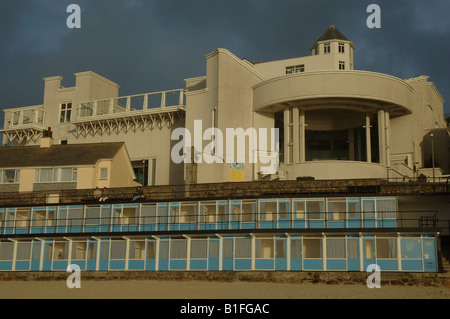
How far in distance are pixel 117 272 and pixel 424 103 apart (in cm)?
3298

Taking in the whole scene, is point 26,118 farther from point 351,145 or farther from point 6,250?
point 351,145

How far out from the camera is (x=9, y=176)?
48.5 meters

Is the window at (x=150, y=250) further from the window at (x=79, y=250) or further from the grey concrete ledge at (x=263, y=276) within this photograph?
the window at (x=79, y=250)

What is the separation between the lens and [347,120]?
185ft

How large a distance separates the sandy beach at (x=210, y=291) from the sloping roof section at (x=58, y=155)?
14.5 metres

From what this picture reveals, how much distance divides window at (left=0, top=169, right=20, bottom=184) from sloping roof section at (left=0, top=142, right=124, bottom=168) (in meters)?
0.38

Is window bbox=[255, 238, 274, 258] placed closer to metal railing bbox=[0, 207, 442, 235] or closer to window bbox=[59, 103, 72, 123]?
metal railing bbox=[0, 207, 442, 235]

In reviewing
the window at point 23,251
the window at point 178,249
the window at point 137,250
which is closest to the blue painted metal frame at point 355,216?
the window at point 178,249

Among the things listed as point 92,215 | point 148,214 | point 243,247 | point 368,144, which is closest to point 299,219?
point 243,247

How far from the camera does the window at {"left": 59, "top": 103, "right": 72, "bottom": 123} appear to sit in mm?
63031

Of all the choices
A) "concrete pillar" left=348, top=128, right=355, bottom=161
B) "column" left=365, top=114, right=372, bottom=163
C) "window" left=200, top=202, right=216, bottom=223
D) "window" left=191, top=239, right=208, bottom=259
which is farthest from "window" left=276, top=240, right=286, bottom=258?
"concrete pillar" left=348, top=128, right=355, bottom=161

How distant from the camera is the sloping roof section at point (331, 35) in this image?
63.1 metres
